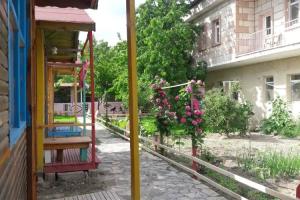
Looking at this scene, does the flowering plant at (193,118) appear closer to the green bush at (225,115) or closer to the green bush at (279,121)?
the green bush at (225,115)

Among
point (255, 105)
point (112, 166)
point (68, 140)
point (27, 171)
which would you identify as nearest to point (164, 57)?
point (255, 105)

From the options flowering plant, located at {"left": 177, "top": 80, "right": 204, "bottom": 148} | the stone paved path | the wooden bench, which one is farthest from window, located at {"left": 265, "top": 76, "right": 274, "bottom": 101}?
the wooden bench

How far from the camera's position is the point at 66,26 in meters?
6.89

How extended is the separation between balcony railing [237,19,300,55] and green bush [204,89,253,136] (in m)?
2.76

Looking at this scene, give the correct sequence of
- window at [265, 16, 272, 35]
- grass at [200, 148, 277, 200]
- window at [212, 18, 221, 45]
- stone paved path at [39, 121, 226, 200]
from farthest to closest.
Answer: window at [212, 18, 221, 45] → window at [265, 16, 272, 35] → stone paved path at [39, 121, 226, 200] → grass at [200, 148, 277, 200]

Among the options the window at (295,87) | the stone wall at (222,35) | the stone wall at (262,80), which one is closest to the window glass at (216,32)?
the stone wall at (222,35)

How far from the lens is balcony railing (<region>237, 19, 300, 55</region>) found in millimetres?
14602

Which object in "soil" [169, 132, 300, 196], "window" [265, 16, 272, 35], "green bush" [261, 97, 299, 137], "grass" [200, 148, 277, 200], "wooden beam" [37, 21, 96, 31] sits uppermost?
"window" [265, 16, 272, 35]

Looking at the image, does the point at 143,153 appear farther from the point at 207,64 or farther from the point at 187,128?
the point at 207,64

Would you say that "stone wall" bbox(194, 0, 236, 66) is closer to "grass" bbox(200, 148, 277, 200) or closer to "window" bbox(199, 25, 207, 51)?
"window" bbox(199, 25, 207, 51)

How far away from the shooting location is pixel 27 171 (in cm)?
442

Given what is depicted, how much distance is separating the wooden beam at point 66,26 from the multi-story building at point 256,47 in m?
9.02

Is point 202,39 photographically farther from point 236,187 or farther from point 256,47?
point 236,187

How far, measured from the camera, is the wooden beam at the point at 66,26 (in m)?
6.81
